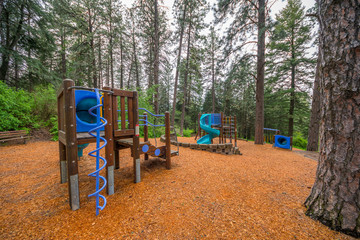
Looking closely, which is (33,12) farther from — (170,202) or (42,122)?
(170,202)

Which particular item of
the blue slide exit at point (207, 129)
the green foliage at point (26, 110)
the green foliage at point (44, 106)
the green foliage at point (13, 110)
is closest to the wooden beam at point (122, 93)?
the blue slide exit at point (207, 129)

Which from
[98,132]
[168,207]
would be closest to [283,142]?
[168,207]

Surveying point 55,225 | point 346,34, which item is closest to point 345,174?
point 346,34

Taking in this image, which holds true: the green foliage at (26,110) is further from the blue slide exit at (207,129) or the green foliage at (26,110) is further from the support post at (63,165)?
the blue slide exit at (207,129)

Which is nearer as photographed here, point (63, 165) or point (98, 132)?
point (98, 132)

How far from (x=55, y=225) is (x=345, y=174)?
10.4ft

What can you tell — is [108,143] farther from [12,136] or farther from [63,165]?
[12,136]

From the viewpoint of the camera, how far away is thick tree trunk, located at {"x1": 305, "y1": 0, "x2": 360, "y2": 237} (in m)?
1.31

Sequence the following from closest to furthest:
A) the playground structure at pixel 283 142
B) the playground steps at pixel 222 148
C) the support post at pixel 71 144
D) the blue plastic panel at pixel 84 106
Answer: the support post at pixel 71 144
the blue plastic panel at pixel 84 106
the playground steps at pixel 222 148
the playground structure at pixel 283 142

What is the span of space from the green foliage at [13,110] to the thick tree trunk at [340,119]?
9.48m

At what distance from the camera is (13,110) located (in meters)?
5.80

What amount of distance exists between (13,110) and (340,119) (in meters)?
10.1

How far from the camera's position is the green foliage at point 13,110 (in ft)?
17.7

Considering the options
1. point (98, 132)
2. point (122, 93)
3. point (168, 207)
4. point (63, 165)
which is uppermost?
point (122, 93)
